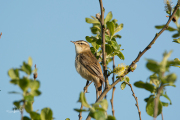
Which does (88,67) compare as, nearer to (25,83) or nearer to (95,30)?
(95,30)

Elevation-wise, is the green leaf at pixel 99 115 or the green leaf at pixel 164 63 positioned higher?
the green leaf at pixel 164 63

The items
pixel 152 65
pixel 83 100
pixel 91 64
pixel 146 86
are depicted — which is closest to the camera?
pixel 152 65

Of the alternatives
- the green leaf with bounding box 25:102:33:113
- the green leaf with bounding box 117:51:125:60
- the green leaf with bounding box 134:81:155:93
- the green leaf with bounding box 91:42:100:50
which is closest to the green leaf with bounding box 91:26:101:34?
the green leaf with bounding box 117:51:125:60

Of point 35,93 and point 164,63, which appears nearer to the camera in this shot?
point 164,63

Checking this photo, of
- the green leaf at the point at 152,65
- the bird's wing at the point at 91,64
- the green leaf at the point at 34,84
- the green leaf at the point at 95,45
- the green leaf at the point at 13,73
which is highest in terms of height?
the bird's wing at the point at 91,64

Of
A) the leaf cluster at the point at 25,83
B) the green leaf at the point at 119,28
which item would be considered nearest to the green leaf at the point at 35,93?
the leaf cluster at the point at 25,83

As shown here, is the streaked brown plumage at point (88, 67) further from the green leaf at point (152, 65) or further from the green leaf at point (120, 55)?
the green leaf at point (152, 65)

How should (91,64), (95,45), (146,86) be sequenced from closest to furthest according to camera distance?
1. (146,86)
2. (95,45)
3. (91,64)

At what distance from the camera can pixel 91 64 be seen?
21.3ft

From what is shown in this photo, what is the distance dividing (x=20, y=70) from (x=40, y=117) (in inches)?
15.9

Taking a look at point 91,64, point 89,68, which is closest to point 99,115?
point 89,68

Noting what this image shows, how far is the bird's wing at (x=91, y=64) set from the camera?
20.0ft

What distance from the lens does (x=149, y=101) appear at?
1991mm

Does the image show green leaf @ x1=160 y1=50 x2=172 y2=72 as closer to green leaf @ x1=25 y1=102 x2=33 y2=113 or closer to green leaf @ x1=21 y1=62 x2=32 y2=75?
green leaf @ x1=21 y1=62 x2=32 y2=75
